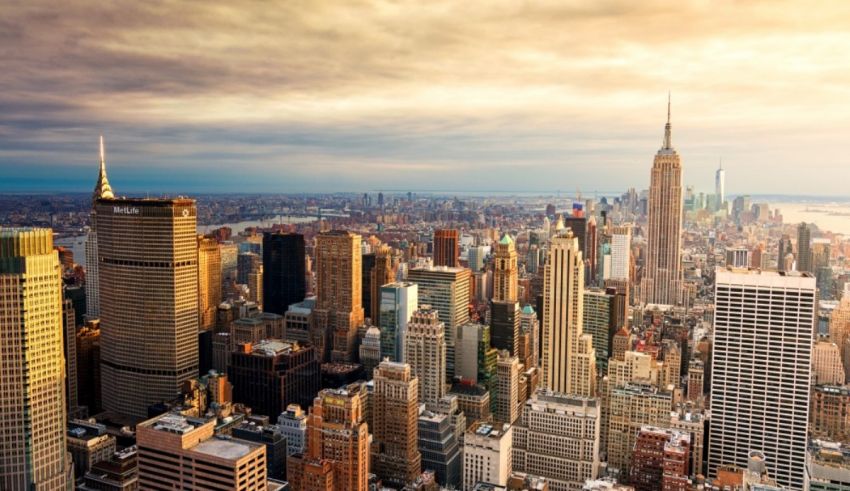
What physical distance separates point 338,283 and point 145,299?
10440mm

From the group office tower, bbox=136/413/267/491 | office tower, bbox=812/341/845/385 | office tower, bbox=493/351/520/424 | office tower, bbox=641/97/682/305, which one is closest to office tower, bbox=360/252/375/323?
office tower, bbox=493/351/520/424

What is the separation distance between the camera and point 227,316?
30953mm

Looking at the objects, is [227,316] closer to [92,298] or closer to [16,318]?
[92,298]

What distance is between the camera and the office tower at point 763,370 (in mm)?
20594

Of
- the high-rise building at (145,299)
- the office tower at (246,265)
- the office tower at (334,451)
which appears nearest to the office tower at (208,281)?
the office tower at (246,265)

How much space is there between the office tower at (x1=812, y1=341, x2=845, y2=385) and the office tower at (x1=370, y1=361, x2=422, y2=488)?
Result: 14.6m

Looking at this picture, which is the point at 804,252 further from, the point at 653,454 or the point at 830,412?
the point at 653,454

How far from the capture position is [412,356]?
81.3 feet

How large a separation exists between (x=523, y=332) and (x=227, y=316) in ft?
45.8

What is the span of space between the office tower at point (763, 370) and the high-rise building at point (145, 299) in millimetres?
19126

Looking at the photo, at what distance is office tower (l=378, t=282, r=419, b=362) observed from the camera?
2809cm

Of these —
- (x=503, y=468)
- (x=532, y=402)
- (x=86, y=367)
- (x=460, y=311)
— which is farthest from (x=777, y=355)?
(x=86, y=367)

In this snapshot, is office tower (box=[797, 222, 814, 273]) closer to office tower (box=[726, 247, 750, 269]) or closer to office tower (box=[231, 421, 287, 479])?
office tower (box=[726, 247, 750, 269])

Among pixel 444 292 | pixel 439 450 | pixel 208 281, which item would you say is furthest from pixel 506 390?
pixel 208 281
